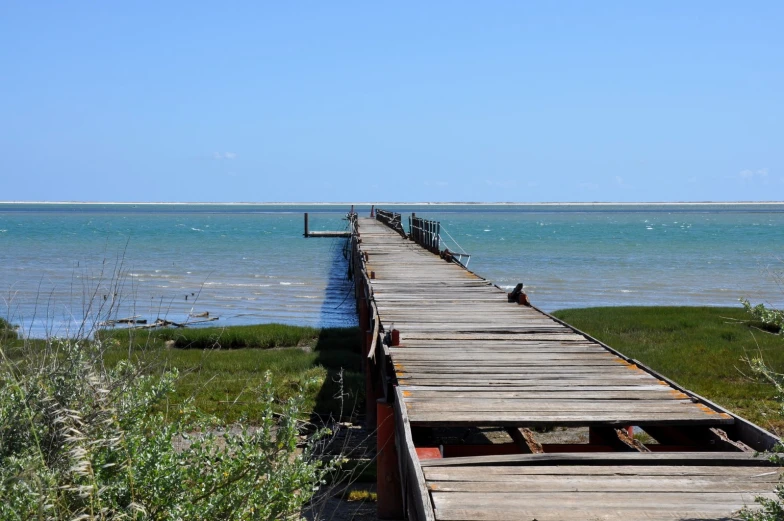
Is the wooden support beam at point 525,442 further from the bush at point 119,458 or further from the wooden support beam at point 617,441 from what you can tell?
the bush at point 119,458

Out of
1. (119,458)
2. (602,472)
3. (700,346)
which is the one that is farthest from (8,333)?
(700,346)

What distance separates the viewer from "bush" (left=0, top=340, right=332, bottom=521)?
3.60m

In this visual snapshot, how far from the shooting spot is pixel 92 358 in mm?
3992

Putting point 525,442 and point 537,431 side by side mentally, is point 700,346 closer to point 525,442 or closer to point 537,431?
point 537,431

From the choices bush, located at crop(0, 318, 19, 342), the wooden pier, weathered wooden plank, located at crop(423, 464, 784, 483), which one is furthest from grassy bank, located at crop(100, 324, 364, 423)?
weathered wooden plank, located at crop(423, 464, 784, 483)

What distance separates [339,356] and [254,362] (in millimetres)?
1676

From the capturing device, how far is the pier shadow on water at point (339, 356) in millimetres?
11680

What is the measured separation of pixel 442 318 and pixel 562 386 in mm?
3747

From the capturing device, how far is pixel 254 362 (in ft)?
48.7

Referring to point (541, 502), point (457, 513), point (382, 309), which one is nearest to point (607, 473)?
point (541, 502)

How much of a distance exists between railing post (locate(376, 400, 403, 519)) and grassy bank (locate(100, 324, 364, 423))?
2503 millimetres

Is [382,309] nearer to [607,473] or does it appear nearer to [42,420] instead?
[607,473]

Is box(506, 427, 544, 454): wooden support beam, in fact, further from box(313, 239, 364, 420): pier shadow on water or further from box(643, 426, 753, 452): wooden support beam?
box(313, 239, 364, 420): pier shadow on water

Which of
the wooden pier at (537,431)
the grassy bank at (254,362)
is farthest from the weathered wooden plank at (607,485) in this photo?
the grassy bank at (254,362)
